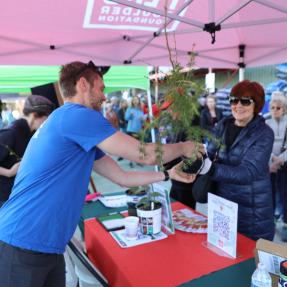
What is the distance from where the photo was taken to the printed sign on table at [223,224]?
1101 millimetres

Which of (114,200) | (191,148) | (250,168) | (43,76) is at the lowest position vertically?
(114,200)

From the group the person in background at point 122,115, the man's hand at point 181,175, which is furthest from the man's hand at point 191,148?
the person in background at point 122,115

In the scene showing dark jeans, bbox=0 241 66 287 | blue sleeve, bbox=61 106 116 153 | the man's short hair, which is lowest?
dark jeans, bbox=0 241 66 287

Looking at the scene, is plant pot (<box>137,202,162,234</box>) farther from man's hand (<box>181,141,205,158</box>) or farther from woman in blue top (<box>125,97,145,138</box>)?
woman in blue top (<box>125,97,145,138</box>)

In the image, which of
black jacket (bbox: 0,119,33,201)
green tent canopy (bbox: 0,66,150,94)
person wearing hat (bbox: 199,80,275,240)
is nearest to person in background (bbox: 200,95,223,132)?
green tent canopy (bbox: 0,66,150,94)

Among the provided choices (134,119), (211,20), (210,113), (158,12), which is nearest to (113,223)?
(158,12)

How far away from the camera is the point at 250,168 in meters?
1.48

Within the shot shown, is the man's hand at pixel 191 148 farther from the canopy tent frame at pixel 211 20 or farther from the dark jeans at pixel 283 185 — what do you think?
the dark jeans at pixel 283 185

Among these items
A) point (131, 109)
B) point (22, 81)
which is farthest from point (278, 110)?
point (131, 109)

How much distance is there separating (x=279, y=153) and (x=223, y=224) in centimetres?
210

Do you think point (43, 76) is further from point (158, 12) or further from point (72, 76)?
point (72, 76)

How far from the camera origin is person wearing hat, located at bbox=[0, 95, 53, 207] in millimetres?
1994

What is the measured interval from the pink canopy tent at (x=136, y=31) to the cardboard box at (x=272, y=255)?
1078 mm

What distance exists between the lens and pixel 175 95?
1023 mm
